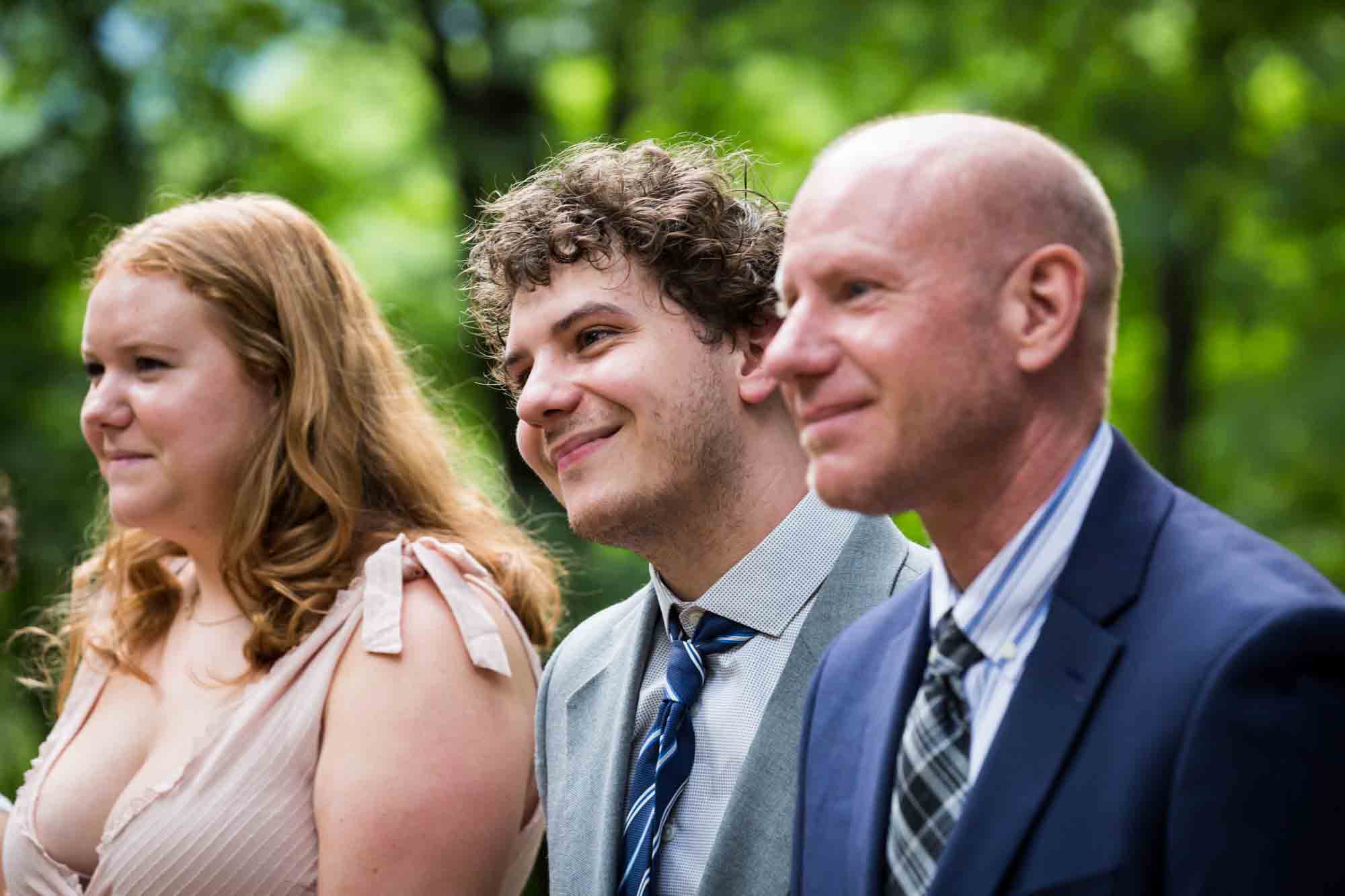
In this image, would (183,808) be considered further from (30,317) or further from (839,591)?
(30,317)

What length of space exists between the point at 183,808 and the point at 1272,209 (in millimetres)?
7693

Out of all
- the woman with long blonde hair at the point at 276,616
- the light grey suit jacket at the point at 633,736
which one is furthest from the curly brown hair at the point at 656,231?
the woman with long blonde hair at the point at 276,616

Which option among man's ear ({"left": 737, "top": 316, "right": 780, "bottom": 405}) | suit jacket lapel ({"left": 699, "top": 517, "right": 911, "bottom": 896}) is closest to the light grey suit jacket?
suit jacket lapel ({"left": 699, "top": 517, "right": 911, "bottom": 896})

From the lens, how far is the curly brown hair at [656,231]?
278cm

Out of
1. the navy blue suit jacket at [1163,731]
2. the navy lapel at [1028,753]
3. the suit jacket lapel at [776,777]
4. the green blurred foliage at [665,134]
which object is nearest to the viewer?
the navy blue suit jacket at [1163,731]

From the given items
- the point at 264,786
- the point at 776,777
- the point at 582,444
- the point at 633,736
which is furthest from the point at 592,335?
the point at 264,786

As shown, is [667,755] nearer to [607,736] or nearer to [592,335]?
[607,736]

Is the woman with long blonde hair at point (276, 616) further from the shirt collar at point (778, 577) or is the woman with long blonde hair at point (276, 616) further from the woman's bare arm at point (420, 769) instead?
the shirt collar at point (778, 577)

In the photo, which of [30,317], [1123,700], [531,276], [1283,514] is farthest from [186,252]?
[1283,514]

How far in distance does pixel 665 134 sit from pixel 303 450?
8.87 m

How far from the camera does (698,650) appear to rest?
2.75 m

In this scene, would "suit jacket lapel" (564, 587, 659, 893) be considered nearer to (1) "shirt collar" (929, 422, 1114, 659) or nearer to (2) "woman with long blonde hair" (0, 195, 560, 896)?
(2) "woman with long blonde hair" (0, 195, 560, 896)

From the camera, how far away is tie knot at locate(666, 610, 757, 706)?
270cm

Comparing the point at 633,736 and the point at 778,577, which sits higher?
the point at 778,577
